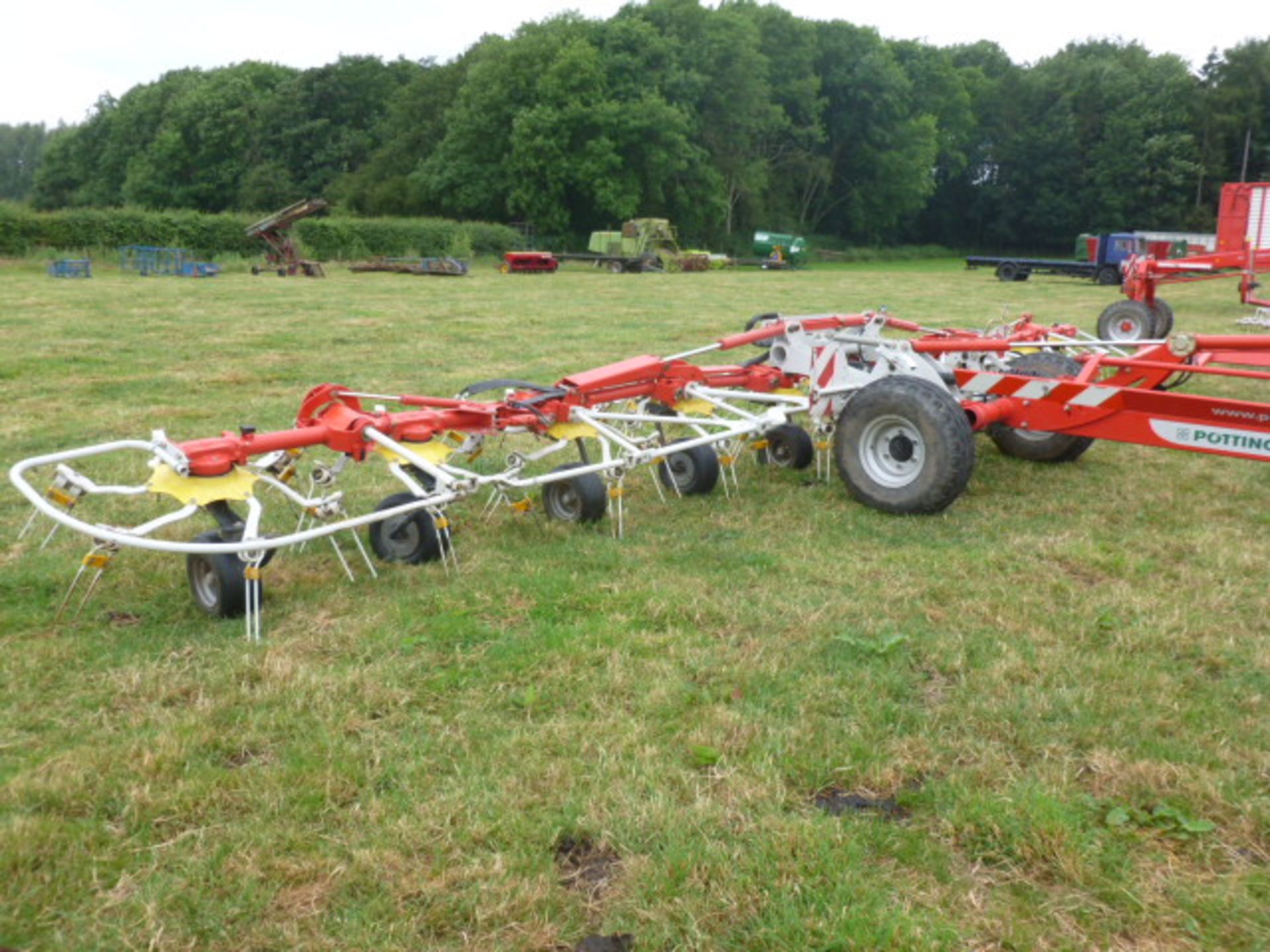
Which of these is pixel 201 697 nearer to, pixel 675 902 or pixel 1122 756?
pixel 675 902

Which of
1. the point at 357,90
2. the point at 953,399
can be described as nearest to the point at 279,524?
the point at 953,399

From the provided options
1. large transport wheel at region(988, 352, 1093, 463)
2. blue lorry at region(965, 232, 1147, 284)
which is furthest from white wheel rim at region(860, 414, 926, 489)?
blue lorry at region(965, 232, 1147, 284)

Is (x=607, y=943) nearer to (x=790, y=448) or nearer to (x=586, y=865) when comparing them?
(x=586, y=865)

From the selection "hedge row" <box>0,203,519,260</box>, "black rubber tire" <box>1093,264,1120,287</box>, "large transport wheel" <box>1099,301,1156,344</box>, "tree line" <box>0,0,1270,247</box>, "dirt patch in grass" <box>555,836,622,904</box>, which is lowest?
"dirt patch in grass" <box>555,836,622,904</box>

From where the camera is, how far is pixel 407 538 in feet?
16.4

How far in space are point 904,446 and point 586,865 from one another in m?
3.87

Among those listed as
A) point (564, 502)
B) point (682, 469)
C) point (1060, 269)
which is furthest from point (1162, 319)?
point (1060, 269)

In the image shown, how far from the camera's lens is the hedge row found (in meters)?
33.6

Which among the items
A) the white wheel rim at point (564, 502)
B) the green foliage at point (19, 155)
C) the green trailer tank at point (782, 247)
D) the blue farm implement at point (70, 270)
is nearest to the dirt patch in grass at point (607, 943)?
the white wheel rim at point (564, 502)

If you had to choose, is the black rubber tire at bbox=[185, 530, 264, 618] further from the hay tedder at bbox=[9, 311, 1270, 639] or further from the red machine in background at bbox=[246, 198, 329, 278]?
the red machine in background at bbox=[246, 198, 329, 278]

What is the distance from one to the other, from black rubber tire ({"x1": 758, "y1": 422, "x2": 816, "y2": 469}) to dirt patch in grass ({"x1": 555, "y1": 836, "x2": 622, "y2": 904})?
14.7ft

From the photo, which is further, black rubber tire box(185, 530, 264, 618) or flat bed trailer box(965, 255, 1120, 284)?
flat bed trailer box(965, 255, 1120, 284)

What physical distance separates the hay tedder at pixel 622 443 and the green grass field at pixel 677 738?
0.26 metres

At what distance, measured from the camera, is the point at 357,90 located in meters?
68.4
